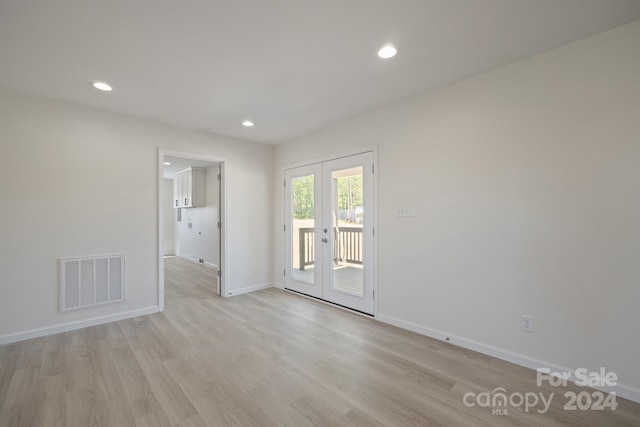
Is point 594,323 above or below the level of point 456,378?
above

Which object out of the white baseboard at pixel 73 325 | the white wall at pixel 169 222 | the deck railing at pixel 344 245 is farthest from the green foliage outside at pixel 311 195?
the white wall at pixel 169 222

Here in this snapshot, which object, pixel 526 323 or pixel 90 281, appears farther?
pixel 90 281

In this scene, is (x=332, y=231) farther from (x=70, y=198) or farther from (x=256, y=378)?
(x=70, y=198)

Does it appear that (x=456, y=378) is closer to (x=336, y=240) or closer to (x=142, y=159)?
(x=336, y=240)

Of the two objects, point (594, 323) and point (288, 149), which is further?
point (288, 149)

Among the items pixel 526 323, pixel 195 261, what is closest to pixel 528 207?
pixel 526 323

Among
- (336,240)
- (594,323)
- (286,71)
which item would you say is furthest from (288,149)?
(594,323)

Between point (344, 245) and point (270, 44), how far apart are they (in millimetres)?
2622

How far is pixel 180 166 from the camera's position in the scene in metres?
6.98

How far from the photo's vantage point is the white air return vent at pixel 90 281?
3113 millimetres

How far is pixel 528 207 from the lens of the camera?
7.70ft

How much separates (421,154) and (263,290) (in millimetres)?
3540

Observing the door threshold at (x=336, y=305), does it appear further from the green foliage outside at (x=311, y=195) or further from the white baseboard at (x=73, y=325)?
the white baseboard at (x=73, y=325)

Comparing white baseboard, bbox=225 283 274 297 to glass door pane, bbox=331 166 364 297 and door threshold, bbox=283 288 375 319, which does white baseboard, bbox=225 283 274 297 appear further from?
glass door pane, bbox=331 166 364 297
